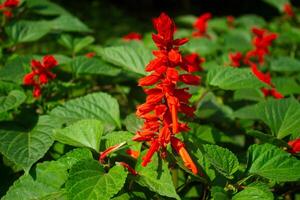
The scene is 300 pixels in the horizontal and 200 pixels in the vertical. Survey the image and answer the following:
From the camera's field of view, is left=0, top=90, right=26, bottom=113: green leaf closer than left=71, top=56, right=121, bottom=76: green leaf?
Yes

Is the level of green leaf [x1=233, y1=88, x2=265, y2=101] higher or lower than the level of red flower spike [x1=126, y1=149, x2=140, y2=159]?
lower

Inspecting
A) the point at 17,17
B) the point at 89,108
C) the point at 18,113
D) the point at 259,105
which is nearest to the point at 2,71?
the point at 18,113

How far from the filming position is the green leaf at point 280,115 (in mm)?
2291

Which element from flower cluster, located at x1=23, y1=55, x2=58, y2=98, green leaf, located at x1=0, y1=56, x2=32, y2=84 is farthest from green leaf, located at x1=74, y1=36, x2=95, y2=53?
flower cluster, located at x1=23, y1=55, x2=58, y2=98

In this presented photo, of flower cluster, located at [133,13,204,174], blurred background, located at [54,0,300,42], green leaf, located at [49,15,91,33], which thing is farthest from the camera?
blurred background, located at [54,0,300,42]

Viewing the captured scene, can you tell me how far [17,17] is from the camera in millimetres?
3715

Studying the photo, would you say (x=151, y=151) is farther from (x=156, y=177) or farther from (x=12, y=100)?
(x=12, y=100)

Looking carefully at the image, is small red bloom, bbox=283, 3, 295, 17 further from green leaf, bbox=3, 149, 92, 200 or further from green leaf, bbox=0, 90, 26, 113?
green leaf, bbox=3, 149, 92, 200

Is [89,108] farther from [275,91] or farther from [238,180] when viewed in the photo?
[275,91]

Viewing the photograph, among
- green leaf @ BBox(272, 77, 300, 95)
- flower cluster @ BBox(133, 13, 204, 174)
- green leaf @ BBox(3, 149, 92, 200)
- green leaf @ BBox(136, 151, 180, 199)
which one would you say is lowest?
green leaf @ BBox(3, 149, 92, 200)

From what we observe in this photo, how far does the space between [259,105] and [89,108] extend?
966mm

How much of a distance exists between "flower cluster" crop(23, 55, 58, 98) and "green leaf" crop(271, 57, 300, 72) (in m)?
1.79

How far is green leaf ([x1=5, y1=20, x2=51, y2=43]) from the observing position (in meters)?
3.21

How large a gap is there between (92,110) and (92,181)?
0.71 meters
